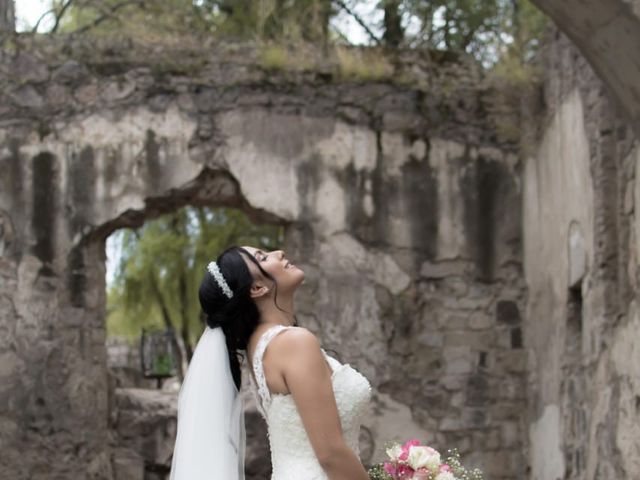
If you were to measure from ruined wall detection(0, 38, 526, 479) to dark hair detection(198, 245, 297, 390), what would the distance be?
13.5 ft

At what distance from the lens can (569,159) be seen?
6770mm

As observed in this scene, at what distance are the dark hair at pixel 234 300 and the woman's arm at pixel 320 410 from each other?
0.96 ft

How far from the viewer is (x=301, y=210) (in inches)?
308

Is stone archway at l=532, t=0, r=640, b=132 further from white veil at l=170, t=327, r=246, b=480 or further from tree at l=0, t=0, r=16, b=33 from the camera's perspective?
tree at l=0, t=0, r=16, b=33

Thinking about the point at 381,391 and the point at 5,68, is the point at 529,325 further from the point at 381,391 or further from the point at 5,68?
the point at 5,68

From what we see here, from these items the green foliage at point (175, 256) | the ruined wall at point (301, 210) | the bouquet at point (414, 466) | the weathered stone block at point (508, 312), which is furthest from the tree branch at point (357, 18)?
the bouquet at point (414, 466)

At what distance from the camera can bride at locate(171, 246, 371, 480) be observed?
10.7ft

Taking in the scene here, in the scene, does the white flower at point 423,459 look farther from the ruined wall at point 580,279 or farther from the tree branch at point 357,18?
the tree branch at point 357,18

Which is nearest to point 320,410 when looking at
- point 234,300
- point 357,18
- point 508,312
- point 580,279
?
point 234,300

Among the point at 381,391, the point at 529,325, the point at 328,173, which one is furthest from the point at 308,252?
the point at 529,325

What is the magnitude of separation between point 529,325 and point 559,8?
323 cm

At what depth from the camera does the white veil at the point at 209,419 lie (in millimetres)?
3598

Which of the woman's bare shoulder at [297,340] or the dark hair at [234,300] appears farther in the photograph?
the dark hair at [234,300]

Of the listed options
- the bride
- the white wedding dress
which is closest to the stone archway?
the bride
